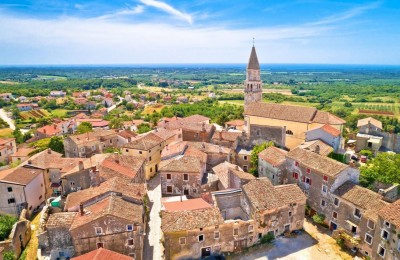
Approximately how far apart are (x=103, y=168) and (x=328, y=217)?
28.2m

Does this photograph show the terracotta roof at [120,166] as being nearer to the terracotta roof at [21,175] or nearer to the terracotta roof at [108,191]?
the terracotta roof at [108,191]

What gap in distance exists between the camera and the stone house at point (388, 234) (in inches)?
1037

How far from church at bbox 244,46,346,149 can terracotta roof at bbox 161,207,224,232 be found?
2361 cm

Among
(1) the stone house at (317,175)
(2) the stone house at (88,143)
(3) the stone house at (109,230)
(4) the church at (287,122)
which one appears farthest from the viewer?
(2) the stone house at (88,143)

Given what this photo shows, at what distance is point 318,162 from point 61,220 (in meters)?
29.6

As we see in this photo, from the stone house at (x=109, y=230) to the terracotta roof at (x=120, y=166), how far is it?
27.6 feet

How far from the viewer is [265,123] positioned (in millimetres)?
54406

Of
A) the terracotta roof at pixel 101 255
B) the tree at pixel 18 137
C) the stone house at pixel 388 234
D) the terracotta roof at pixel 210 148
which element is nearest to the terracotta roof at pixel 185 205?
the terracotta roof at pixel 101 255

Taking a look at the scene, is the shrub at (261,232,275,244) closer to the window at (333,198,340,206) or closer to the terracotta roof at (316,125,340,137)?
the window at (333,198,340,206)

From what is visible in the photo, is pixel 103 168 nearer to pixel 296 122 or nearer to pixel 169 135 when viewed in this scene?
pixel 169 135

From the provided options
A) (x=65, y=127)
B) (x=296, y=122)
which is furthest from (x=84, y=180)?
(x=65, y=127)

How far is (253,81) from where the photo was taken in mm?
64938

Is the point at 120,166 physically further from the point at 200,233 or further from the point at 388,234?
the point at 388,234

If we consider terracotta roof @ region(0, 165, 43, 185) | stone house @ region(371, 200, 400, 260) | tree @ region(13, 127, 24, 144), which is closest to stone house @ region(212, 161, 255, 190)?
stone house @ region(371, 200, 400, 260)
